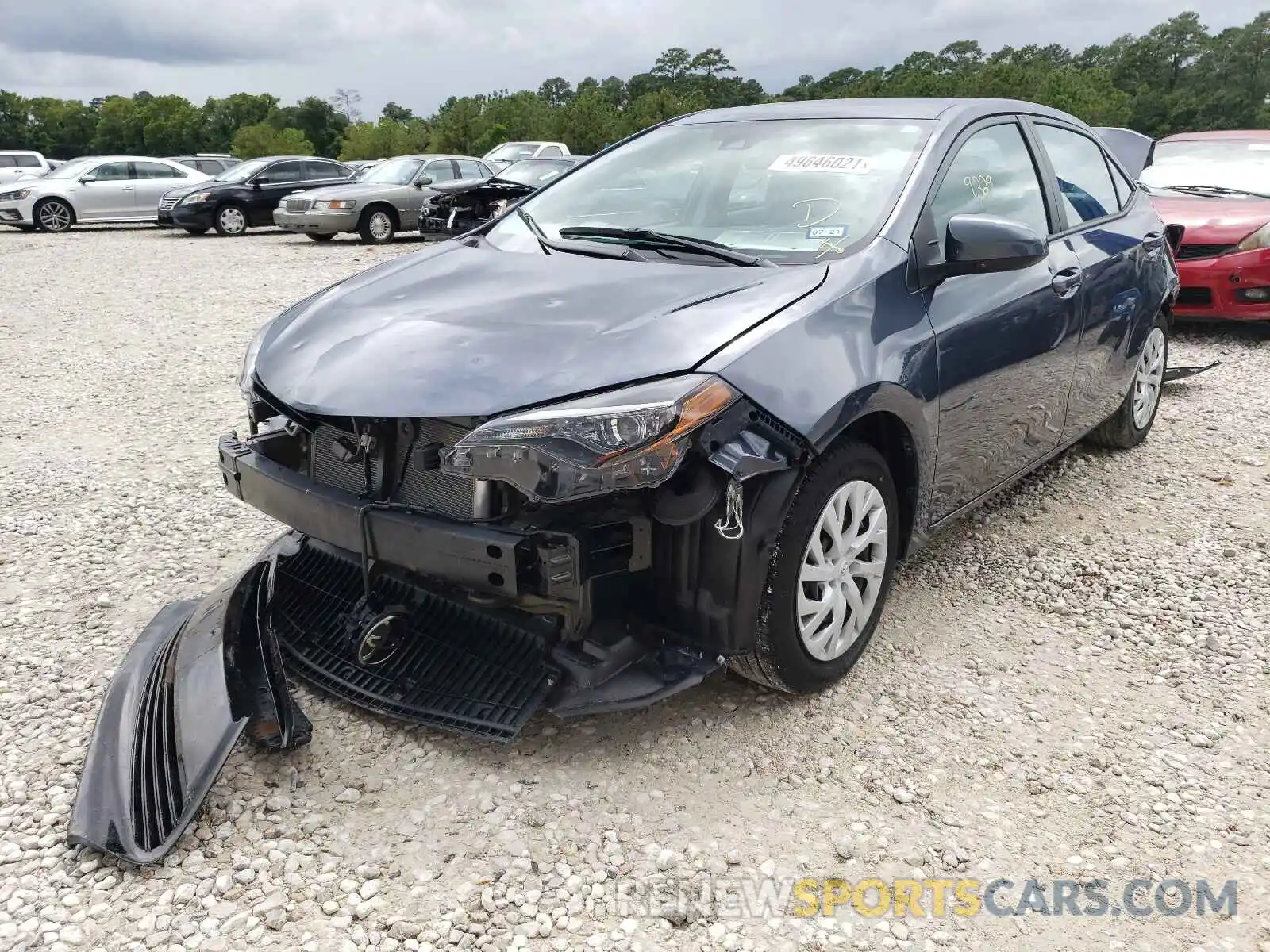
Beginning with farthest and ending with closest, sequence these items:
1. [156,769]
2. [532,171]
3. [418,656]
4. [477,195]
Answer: [532,171], [477,195], [418,656], [156,769]

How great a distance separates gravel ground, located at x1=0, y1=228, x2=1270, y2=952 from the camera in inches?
83.1

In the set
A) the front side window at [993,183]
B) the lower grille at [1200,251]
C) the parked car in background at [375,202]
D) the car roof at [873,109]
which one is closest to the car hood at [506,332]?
the front side window at [993,183]

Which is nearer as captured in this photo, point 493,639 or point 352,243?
point 493,639

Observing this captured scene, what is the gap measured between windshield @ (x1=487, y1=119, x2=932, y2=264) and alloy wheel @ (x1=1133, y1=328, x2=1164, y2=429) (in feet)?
7.23

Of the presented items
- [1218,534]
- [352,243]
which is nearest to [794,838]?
[1218,534]

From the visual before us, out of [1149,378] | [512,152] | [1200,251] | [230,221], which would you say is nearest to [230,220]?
[230,221]

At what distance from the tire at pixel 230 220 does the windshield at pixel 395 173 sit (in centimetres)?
269

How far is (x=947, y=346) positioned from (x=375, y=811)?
2.06 meters

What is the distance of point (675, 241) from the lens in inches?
122

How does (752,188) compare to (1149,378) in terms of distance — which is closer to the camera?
(752,188)

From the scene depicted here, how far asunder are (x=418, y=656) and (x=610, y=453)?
90cm

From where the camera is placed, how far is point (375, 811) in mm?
2436

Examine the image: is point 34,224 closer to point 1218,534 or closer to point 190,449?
point 190,449

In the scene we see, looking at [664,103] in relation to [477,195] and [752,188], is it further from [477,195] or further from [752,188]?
[752,188]
